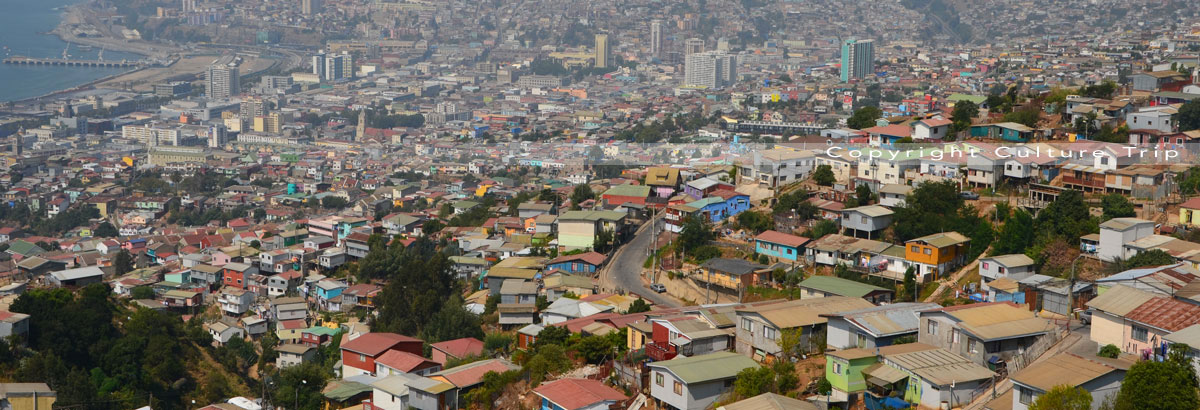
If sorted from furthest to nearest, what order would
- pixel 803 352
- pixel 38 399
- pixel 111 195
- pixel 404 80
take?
1. pixel 404 80
2. pixel 111 195
3. pixel 38 399
4. pixel 803 352

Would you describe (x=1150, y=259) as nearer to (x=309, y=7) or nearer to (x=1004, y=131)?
(x=1004, y=131)

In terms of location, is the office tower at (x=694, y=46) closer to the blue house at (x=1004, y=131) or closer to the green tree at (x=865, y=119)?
the green tree at (x=865, y=119)

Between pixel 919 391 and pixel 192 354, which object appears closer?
pixel 919 391

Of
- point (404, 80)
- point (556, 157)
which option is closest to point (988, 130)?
point (556, 157)

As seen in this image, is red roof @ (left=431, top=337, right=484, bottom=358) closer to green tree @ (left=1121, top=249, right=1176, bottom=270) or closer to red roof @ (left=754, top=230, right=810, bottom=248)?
red roof @ (left=754, top=230, right=810, bottom=248)

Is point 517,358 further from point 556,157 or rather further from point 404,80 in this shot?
point 404,80

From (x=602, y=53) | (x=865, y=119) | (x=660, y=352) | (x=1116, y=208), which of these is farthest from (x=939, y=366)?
(x=602, y=53)
